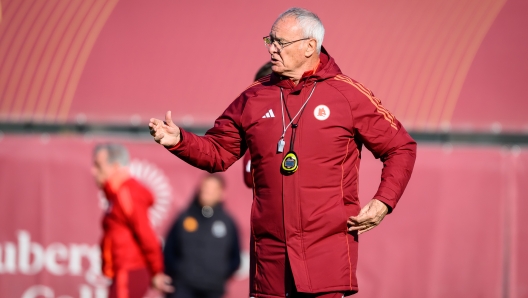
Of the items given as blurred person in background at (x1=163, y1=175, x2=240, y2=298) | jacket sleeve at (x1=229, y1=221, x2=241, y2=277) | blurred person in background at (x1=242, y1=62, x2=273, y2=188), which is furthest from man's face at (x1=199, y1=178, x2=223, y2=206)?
blurred person in background at (x1=242, y1=62, x2=273, y2=188)

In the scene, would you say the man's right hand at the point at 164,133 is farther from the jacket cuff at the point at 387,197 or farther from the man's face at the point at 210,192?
the man's face at the point at 210,192

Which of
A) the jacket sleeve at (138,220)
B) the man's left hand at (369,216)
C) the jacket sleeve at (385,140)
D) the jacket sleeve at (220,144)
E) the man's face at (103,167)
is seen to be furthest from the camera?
the man's face at (103,167)

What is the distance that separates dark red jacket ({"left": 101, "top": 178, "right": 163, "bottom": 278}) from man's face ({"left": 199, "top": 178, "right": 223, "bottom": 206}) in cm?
59

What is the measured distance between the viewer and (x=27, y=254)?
6656 mm

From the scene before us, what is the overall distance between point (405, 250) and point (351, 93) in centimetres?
313

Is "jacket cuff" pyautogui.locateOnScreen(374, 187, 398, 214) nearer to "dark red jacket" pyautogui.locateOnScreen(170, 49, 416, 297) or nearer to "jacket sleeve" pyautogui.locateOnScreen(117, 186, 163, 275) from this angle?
"dark red jacket" pyautogui.locateOnScreen(170, 49, 416, 297)

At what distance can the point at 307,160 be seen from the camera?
345 centimetres

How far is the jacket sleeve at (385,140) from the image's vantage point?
3520mm

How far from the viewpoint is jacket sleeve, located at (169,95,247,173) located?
3.64 metres

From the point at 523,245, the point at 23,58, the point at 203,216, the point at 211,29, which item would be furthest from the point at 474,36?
the point at 23,58

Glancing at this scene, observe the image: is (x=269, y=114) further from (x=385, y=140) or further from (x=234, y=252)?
(x=234, y=252)

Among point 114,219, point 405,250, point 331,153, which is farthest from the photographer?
point 405,250

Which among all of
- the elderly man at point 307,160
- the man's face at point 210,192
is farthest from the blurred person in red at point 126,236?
the elderly man at point 307,160

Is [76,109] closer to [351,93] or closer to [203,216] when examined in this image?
[203,216]
